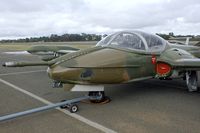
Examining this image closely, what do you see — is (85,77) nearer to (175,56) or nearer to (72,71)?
(72,71)

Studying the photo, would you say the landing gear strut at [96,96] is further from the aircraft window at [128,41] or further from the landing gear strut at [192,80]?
the landing gear strut at [192,80]

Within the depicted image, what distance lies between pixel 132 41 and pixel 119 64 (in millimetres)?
1047

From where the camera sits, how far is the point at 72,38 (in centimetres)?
8319

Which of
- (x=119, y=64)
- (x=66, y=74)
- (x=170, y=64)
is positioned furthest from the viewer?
(x=170, y=64)

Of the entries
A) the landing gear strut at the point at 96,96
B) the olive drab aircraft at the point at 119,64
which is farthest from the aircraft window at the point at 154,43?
the landing gear strut at the point at 96,96

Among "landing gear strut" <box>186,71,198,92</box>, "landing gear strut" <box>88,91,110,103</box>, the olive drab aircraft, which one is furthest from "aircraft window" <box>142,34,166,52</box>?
"landing gear strut" <box>88,91,110,103</box>

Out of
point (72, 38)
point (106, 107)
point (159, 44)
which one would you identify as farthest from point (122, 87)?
point (72, 38)

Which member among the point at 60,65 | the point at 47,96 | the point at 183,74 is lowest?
the point at 47,96

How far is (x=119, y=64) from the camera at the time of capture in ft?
21.3

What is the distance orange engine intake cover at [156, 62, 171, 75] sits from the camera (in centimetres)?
741

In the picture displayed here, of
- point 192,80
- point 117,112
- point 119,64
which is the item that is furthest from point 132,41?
point 192,80

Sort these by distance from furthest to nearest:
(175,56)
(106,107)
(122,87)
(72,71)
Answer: (122,87) → (175,56) → (106,107) → (72,71)

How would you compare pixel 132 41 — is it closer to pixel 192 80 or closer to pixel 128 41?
pixel 128 41

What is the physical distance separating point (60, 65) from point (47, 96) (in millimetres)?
2165
